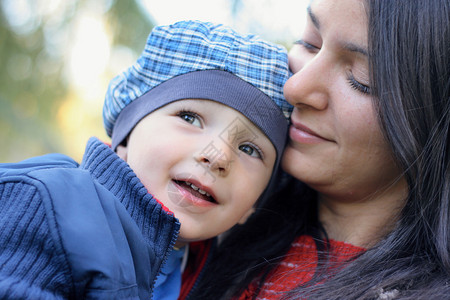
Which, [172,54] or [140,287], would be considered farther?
[172,54]

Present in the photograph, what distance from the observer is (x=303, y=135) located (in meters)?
1.27

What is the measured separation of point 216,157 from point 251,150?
194mm

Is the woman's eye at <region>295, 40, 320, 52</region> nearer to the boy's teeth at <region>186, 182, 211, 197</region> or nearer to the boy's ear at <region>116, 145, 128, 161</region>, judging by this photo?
the boy's teeth at <region>186, 182, 211, 197</region>

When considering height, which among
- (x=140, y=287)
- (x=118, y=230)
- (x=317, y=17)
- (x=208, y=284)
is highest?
(x=317, y=17)

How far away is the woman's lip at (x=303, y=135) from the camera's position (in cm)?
Answer: 125

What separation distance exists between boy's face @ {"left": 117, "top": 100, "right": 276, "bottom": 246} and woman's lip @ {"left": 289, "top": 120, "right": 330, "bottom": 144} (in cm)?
9

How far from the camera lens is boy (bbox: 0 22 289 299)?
0.82 meters

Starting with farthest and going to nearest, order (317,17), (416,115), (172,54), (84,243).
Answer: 1. (172,54)
2. (317,17)
3. (416,115)
4. (84,243)

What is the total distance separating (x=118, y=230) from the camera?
3.03 ft

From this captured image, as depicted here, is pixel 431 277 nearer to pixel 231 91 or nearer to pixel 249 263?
pixel 249 263

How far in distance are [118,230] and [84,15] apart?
20.7 feet

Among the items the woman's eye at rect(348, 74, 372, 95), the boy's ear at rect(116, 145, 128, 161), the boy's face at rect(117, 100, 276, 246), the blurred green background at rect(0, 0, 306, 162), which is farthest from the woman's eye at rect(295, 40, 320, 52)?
the blurred green background at rect(0, 0, 306, 162)

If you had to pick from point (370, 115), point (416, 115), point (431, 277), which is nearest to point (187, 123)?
point (370, 115)

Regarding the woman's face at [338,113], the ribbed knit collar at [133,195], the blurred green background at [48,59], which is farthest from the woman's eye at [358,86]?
the blurred green background at [48,59]
